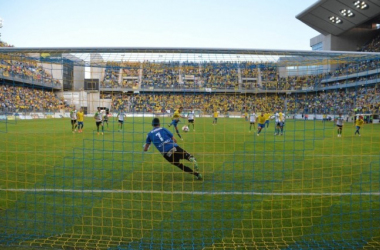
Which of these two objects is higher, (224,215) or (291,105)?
(291,105)

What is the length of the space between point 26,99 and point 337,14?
48.3m

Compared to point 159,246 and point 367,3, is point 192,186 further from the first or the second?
point 367,3

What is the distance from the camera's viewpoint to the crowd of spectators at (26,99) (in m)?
6.80

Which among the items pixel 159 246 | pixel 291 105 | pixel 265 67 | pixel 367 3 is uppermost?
pixel 367 3

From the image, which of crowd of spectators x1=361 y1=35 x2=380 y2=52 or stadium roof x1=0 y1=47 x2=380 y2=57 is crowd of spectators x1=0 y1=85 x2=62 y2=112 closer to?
stadium roof x1=0 y1=47 x2=380 y2=57

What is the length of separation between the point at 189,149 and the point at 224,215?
8.56 metres

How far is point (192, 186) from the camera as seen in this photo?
297 inches

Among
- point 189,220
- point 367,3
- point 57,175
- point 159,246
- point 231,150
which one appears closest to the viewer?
point 159,246

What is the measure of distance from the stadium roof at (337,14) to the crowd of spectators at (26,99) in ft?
145

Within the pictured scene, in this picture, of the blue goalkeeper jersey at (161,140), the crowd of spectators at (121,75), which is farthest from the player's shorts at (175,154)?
the crowd of spectators at (121,75)

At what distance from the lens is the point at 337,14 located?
152 feet

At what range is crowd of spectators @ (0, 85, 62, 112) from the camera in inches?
268

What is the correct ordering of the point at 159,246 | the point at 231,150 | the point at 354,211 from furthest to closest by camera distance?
the point at 231,150 < the point at 354,211 < the point at 159,246

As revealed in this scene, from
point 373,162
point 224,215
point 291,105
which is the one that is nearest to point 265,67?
point 291,105
